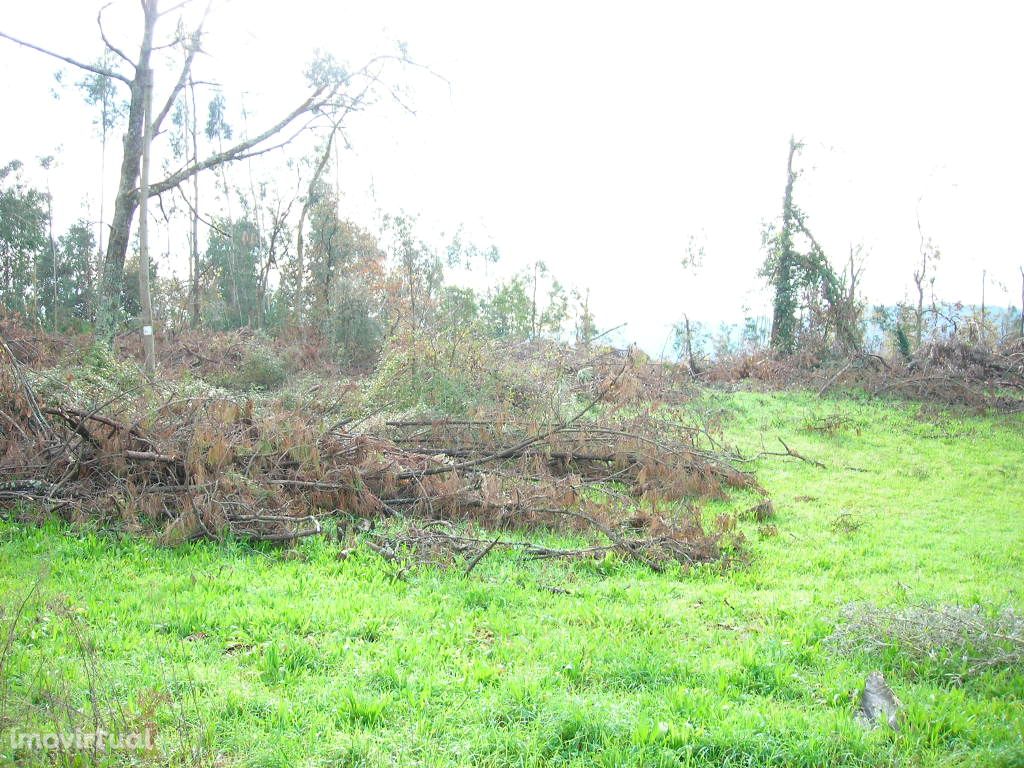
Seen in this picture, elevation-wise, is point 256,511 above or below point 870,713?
above

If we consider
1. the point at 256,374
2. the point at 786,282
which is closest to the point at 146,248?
the point at 256,374

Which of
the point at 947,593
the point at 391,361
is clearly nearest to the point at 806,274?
the point at 391,361

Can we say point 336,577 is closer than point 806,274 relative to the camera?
Yes

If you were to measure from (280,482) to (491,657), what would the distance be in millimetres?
3588

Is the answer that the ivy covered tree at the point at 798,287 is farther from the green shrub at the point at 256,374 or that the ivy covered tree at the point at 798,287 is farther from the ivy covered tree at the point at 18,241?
the ivy covered tree at the point at 18,241

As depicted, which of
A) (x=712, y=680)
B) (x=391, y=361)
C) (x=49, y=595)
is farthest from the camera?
(x=391, y=361)

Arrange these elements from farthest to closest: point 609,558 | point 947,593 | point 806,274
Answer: point 806,274
point 609,558
point 947,593

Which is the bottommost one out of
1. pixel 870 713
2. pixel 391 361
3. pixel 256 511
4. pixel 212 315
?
pixel 870 713

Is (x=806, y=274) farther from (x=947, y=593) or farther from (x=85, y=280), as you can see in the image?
(x=85, y=280)

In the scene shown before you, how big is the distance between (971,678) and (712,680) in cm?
151

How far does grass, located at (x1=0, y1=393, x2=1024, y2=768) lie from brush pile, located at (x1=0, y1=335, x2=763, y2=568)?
380mm

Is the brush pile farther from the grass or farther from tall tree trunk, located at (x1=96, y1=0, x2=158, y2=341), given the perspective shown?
tall tree trunk, located at (x1=96, y1=0, x2=158, y2=341)

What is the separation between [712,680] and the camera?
394 cm

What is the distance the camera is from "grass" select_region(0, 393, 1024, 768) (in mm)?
3242
